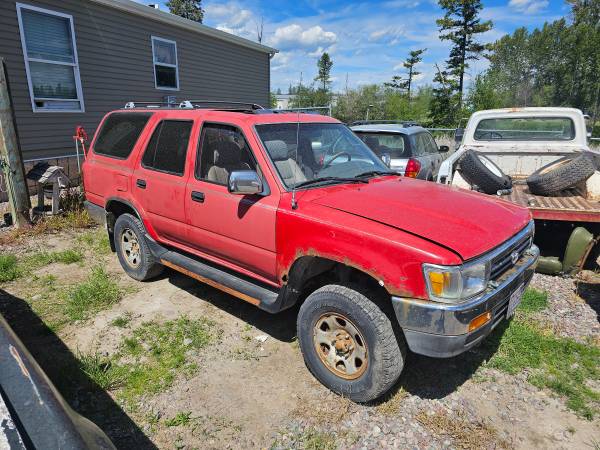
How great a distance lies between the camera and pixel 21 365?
153cm

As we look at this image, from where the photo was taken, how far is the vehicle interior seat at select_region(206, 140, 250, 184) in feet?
11.6

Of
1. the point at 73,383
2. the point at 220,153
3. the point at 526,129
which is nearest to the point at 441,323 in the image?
the point at 220,153

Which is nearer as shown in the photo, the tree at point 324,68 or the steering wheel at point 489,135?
the steering wheel at point 489,135

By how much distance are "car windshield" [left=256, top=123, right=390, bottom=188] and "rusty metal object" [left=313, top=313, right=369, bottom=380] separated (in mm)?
1101

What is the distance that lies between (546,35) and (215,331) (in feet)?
238

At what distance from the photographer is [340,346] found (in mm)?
2881

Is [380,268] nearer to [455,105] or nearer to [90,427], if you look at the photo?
[90,427]

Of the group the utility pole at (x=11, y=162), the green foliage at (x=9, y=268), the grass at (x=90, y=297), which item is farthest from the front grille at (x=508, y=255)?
the utility pole at (x=11, y=162)

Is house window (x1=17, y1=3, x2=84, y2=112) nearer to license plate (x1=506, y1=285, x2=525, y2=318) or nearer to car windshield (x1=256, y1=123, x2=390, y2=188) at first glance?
car windshield (x1=256, y1=123, x2=390, y2=188)

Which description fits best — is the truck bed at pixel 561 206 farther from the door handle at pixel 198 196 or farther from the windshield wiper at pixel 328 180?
the door handle at pixel 198 196

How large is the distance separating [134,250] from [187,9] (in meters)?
Answer: 45.3

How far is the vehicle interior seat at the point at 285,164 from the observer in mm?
3268

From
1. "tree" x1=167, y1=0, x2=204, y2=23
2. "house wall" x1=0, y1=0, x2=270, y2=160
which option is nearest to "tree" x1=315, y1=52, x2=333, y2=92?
"tree" x1=167, y1=0, x2=204, y2=23

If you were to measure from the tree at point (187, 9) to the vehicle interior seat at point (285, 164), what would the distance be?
44.0 metres
